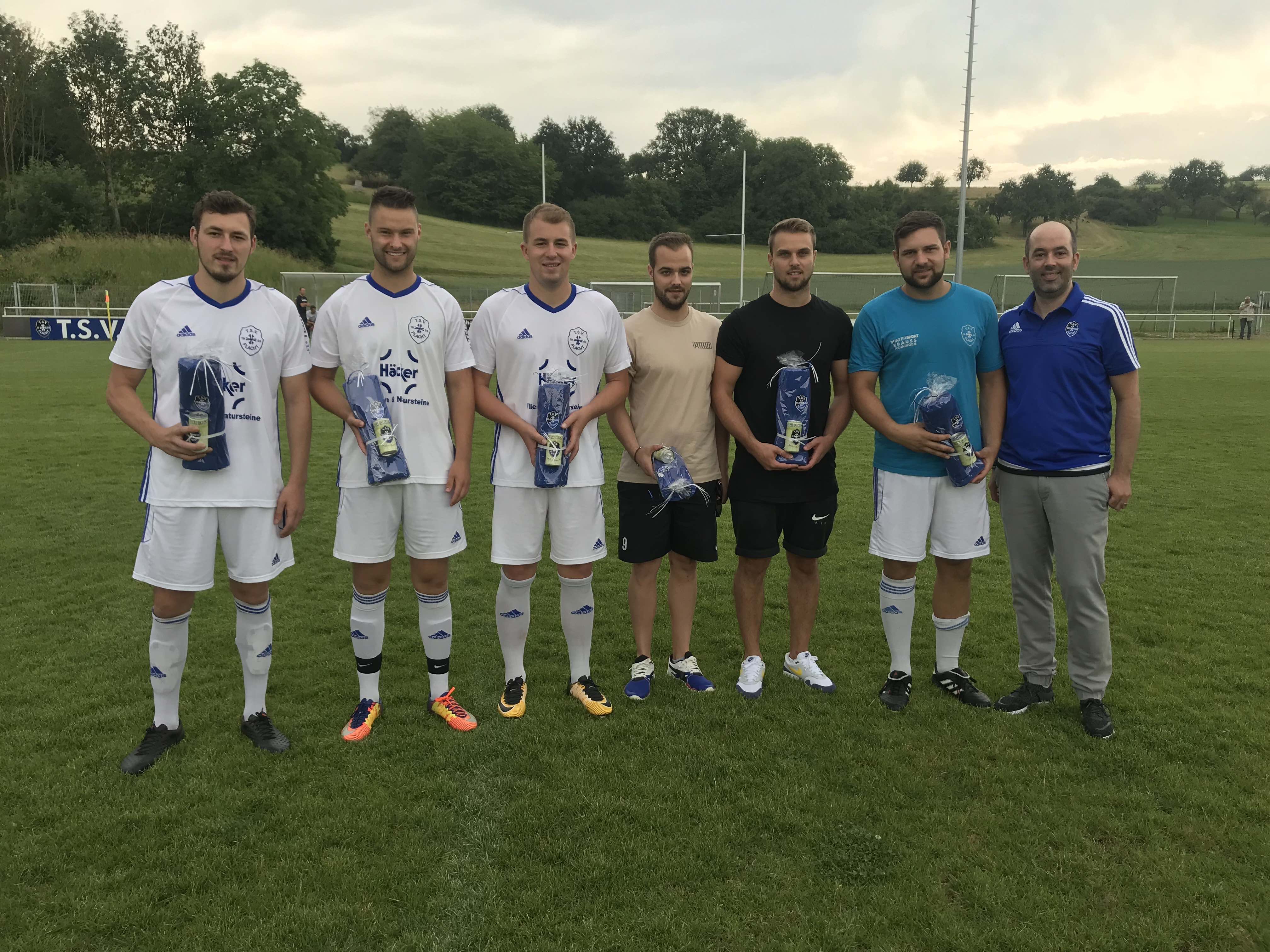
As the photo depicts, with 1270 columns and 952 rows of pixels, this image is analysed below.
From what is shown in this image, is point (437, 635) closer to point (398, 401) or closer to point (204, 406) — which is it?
point (398, 401)

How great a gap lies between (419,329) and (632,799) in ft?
6.65

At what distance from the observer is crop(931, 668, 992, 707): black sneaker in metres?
3.93

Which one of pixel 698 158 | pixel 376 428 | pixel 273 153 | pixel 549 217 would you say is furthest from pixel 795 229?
pixel 698 158

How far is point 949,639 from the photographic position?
4.04 metres

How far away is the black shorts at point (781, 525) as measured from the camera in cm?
397

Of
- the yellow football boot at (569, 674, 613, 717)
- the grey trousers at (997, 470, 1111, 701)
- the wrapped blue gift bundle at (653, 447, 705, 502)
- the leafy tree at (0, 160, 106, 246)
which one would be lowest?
the yellow football boot at (569, 674, 613, 717)

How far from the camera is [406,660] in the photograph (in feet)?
14.5

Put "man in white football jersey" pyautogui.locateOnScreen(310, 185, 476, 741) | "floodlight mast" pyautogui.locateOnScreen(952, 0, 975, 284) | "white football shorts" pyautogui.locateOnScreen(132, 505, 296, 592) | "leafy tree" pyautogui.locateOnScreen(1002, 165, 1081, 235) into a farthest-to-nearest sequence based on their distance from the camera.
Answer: "leafy tree" pyautogui.locateOnScreen(1002, 165, 1081, 235) → "floodlight mast" pyautogui.locateOnScreen(952, 0, 975, 284) → "man in white football jersey" pyautogui.locateOnScreen(310, 185, 476, 741) → "white football shorts" pyautogui.locateOnScreen(132, 505, 296, 592)

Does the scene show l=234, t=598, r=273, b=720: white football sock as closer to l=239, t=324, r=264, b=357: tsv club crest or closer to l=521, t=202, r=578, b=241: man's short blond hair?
l=239, t=324, r=264, b=357: tsv club crest

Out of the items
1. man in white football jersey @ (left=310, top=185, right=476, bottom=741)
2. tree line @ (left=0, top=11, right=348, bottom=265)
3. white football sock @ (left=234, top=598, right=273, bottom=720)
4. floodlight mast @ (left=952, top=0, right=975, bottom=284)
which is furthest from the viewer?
tree line @ (left=0, top=11, right=348, bottom=265)

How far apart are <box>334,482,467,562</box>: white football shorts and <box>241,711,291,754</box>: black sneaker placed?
81 cm

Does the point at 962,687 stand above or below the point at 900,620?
below

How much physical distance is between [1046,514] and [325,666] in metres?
3.57

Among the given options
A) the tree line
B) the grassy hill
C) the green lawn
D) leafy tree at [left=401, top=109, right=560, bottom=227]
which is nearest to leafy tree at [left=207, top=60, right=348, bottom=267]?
the tree line
